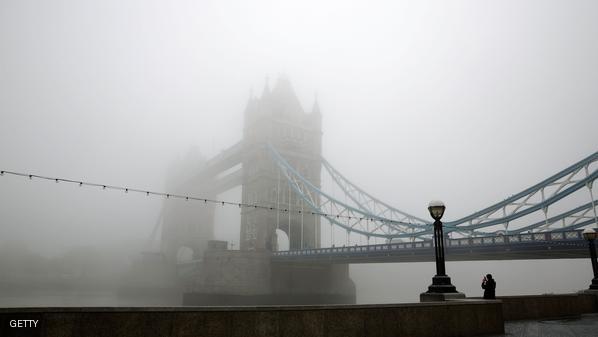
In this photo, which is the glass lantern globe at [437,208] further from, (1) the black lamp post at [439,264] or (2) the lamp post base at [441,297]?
(2) the lamp post base at [441,297]

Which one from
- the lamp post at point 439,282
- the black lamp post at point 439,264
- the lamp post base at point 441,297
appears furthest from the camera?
the black lamp post at point 439,264

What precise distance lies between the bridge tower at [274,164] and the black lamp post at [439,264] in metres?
44.0

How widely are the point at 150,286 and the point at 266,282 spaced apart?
27347 millimetres

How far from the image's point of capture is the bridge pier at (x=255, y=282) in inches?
1694

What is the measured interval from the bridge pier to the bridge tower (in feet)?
23.6

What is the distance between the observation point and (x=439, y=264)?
382 inches

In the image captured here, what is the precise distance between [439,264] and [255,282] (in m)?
36.0

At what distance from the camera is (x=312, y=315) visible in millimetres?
6430

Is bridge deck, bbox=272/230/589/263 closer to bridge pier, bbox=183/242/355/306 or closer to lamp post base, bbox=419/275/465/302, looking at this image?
bridge pier, bbox=183/242/355/306

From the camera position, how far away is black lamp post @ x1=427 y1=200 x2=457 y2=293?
9.11 meters

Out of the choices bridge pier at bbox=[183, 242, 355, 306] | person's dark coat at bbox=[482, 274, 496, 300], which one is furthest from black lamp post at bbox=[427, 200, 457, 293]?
bridge pier at bbox=[183, 242, 355, 306]

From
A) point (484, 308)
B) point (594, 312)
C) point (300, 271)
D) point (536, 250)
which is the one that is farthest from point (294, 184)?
point (484, 308)

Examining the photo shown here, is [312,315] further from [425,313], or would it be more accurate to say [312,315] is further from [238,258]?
[238,258]

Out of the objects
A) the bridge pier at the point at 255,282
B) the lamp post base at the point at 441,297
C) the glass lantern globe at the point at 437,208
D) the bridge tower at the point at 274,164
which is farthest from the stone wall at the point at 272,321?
the bridge tower at the point at 274,164
